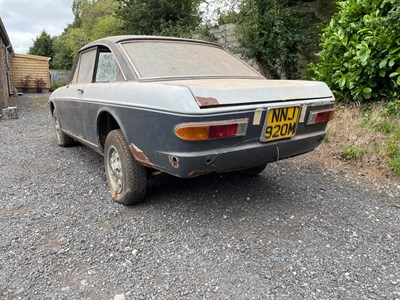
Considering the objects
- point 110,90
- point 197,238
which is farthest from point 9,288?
point 110,90

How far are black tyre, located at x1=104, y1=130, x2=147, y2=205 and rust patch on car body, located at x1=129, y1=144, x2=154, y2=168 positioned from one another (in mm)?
148

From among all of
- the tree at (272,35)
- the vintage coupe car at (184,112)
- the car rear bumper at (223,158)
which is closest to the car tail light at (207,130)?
the vintage coupe car at (184,112)

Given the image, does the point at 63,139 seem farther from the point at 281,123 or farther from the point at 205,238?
the point at 281,123

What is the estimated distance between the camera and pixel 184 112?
6.45ft

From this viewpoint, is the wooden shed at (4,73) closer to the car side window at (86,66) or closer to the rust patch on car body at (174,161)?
the car side window at (86,66)

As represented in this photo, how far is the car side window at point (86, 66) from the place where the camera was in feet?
11.4

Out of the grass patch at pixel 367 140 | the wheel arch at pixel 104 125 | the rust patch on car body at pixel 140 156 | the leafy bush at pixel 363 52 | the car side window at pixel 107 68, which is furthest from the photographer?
the leafy bush at pixel 363 52

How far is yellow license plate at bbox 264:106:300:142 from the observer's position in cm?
223

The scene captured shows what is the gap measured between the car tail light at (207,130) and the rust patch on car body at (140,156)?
45cm

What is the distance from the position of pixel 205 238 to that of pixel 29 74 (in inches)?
737

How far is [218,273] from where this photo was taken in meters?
1.95

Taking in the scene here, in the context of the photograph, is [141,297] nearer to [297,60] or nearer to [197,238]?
[197,238]

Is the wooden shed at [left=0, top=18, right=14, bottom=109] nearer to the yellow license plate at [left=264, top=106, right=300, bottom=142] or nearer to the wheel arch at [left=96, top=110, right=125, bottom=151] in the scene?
the wheel arch at [left=96, top=110, right=125, bottom=151]

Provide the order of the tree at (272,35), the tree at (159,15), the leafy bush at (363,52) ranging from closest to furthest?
the leafy bush at (363,52) < the tree at (272,35) < the tree at (159,15)
